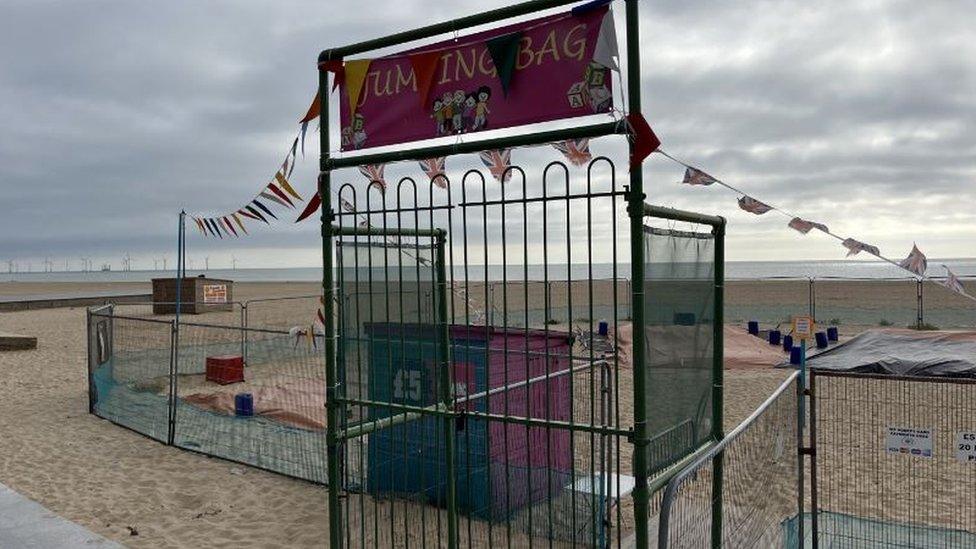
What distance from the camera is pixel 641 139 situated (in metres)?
3.17

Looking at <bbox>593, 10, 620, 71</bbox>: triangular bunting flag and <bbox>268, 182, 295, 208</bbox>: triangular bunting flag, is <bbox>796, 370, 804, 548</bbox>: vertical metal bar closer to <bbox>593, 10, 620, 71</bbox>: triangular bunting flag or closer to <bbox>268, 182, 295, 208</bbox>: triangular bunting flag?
<bbox>593, 10, 620, 71</bbox>: triangular bunting flag

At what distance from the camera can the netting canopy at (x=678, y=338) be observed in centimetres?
355

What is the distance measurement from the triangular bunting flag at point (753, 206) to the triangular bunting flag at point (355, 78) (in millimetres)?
2534

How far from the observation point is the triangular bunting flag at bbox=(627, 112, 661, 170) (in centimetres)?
315

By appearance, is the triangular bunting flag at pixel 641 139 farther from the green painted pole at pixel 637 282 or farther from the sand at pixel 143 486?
the sand at pixel 143 486

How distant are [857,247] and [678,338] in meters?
1.70

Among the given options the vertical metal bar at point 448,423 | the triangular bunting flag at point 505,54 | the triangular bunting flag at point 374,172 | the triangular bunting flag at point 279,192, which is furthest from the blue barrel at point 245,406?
the triangular bunting flag at point 505,54

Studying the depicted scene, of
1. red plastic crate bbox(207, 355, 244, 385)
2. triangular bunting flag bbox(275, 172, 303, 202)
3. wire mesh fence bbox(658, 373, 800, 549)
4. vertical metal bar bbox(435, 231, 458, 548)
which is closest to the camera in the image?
wire mesh fence bbox(658, 373, 800, 549)

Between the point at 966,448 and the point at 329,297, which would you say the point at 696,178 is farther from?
the point at 966,448

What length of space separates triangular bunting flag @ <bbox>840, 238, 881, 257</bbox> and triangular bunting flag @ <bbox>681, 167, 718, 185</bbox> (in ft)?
4.05

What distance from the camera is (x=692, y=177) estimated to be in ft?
14.1

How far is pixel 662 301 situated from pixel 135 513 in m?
5.50

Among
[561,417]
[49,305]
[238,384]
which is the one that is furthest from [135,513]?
[49,305]

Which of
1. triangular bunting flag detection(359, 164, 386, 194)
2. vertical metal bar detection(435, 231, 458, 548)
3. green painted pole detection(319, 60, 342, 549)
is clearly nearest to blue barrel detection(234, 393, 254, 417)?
vertical metal bar detection(435, 231, 458, 548)
